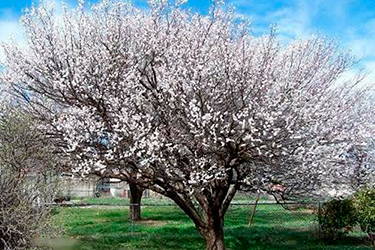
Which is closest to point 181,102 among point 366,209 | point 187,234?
point 187,234

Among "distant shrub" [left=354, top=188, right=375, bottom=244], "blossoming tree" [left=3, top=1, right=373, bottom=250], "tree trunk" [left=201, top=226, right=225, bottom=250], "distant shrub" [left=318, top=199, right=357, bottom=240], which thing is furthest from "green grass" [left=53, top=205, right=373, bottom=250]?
"blossoming tree" [left=3, top=1, right=373, bottom=250]

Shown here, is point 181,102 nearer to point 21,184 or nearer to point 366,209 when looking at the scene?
point 21,184

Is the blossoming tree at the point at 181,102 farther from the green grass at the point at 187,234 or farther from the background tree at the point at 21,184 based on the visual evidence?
the green grass at the point at 187,234

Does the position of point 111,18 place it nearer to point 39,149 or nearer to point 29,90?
point 29,90

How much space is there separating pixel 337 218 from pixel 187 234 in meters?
4.00

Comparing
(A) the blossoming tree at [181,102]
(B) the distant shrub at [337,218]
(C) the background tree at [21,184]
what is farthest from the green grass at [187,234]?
(A) the blossoming tree at [181,102]

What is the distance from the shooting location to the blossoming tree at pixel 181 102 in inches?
344

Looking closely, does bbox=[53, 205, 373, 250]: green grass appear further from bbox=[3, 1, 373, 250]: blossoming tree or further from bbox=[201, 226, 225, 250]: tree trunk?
bbox=[3, 1, 373, 250]: blossoming tree

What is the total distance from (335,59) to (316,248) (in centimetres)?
459

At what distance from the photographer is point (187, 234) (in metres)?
13.3

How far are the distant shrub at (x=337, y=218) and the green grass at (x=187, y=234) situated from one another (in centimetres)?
29

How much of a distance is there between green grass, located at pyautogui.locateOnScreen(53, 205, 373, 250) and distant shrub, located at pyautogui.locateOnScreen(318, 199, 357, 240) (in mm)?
294

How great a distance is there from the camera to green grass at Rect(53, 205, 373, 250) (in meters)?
11.9

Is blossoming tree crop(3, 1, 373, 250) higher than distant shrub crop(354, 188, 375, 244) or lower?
higher
